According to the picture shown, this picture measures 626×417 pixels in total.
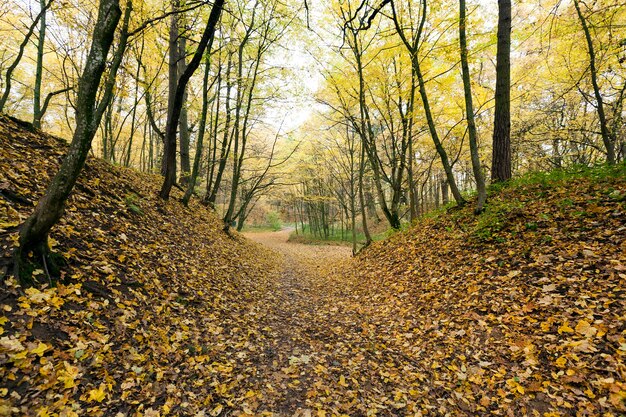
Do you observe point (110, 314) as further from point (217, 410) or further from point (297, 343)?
point (297, 343)

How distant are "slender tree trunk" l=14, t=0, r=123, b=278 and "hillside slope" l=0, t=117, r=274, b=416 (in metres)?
0.31

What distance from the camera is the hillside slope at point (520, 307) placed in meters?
3.11

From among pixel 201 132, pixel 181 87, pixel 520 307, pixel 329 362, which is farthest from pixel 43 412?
pixel 201 132

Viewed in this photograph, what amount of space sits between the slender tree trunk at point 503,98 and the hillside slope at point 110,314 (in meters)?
7.58

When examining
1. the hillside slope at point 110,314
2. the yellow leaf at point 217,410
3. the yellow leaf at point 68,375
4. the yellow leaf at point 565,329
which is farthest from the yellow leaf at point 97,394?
the yellow leaf at point 565,329

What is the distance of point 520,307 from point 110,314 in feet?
18.7

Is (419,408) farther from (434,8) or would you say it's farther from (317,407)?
(434,8)

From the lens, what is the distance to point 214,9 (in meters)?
5.84

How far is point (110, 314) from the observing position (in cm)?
372

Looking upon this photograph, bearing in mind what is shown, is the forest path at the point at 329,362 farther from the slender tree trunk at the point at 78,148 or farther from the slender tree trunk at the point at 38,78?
the slender tree trunk at the point at 38,78

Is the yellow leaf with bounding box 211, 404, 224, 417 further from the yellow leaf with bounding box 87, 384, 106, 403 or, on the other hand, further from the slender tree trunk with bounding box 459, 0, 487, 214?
the slender tree trunk with bounding box 459, 0, 487, 214

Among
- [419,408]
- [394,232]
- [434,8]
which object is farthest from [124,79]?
[419,408]

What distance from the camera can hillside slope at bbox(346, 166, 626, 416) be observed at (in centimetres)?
311

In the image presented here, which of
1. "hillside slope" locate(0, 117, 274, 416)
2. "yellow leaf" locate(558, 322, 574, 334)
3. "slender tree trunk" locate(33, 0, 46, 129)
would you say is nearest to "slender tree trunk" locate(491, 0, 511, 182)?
"yellow leaf" locate(558, 322, 574, 334)
